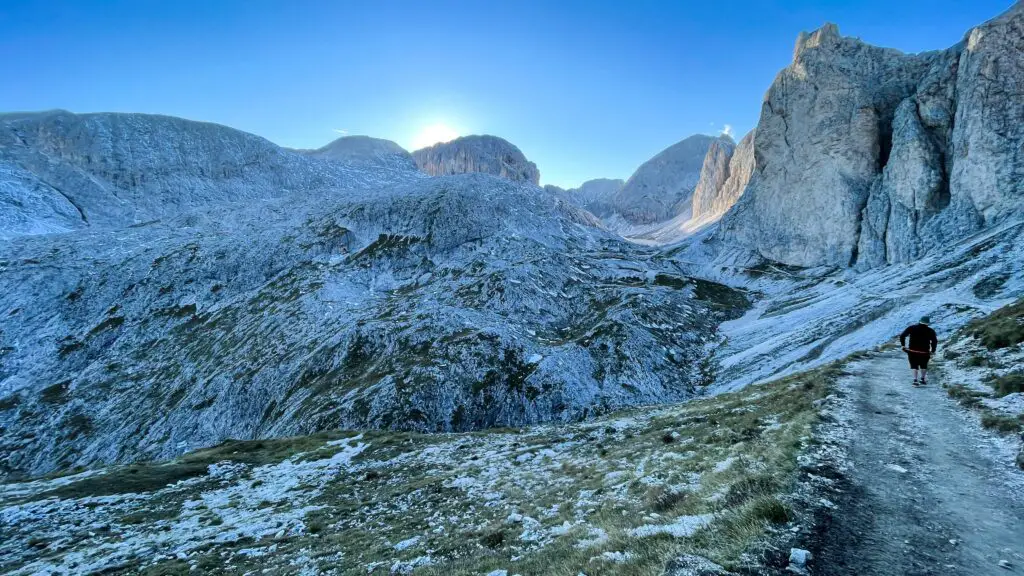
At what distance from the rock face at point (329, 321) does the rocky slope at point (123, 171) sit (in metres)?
6.38

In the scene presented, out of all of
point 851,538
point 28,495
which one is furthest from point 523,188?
point 851,538

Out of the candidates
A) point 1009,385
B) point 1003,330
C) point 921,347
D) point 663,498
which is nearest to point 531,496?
point 663,498

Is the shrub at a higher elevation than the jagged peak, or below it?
below

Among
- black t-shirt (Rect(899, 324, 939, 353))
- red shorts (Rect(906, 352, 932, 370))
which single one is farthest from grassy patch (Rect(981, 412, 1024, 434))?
black t-shirt (Rect(899, 324, 939, 353))

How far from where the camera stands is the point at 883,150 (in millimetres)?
102312

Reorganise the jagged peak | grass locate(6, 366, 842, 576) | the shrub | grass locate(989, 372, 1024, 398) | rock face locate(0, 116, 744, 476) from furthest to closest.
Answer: the jagged peak → rock face locate(0, 116, 744, 476) → grass locate(989, 372, 1024, 398) → the shrub → grass locate(6, 366, 842, 576)

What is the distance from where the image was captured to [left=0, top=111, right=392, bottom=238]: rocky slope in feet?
486

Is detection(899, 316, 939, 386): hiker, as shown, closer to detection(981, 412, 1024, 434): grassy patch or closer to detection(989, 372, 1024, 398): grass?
detection(989, 372, 1024, 398): grass

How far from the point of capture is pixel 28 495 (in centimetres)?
2858

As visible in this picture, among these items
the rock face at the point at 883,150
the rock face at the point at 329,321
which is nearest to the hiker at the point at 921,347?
the rock face at the point at 329,321

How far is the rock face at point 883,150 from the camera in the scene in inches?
2980

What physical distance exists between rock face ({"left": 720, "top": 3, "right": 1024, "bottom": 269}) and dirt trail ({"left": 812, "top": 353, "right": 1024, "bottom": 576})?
3468 inches

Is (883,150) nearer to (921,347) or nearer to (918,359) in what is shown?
(921,347)

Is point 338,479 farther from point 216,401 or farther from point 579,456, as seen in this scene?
point 216,401
